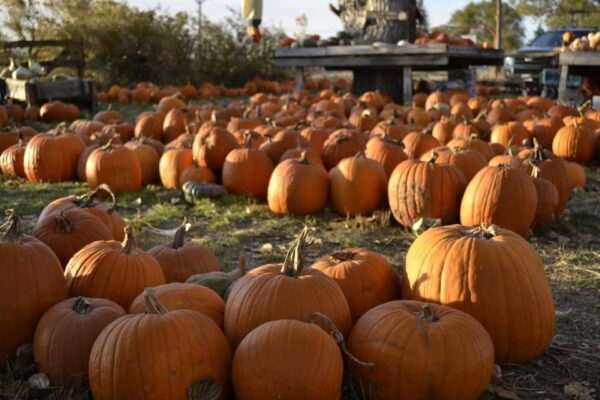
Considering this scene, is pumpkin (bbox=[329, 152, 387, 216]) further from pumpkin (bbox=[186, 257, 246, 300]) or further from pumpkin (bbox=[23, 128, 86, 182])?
pumpkin (bbox=[23, 128, 86, 182])

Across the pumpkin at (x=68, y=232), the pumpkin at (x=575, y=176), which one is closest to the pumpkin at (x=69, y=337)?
the pumpkin at (x=68, y=232)

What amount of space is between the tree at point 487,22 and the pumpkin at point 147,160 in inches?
1666

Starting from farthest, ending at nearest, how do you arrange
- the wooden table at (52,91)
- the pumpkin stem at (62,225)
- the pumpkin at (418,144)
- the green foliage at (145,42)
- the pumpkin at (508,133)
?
the green foliage at (145,42), the wooden table at (52,91), the pumpkin at (508,133), the pumpkin at (418,144), the pumpkin stem at (62,225)

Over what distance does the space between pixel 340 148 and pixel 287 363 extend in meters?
4.40

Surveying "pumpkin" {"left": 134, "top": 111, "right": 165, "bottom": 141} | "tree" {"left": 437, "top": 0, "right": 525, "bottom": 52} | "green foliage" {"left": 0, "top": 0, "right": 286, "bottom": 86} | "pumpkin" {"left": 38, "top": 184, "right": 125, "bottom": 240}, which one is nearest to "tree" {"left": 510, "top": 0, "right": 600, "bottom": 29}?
"tree" {"left": 437, "top": 0, "right": 525, "bottom": 52}

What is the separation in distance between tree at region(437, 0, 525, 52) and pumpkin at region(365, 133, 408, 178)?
139 feet

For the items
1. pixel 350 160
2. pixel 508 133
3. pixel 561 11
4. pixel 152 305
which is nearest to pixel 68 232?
pixel 152 305

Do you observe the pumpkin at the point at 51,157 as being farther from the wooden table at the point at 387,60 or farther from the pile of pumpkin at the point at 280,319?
the wooden table at the point at 387,60

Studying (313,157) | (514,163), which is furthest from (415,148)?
(514,163)

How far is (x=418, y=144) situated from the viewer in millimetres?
6836

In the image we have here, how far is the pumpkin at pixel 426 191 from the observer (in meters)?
5.05

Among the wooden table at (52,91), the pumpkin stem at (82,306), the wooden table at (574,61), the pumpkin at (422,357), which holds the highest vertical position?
the wooden table at (574,61)

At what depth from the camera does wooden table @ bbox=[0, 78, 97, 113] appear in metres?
12.4

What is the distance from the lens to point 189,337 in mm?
2449
